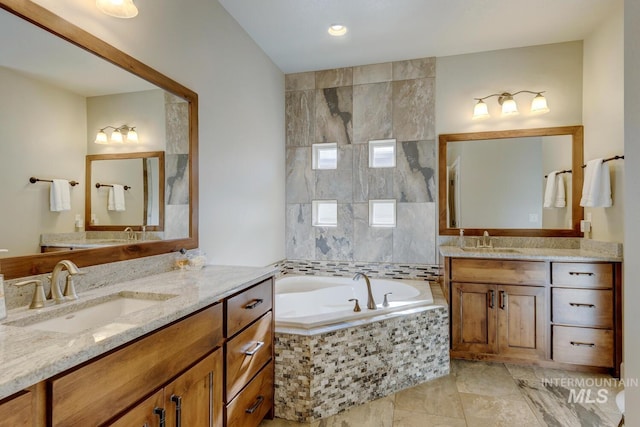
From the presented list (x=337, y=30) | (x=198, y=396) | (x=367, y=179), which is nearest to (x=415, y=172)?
(x=367, y=179)

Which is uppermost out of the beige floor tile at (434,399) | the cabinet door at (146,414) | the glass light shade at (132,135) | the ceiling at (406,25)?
the ceiling at (406,25)

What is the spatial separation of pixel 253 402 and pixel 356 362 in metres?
0.70

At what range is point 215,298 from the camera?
1.36 metres

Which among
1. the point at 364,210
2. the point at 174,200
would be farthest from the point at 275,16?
the point at 364,210

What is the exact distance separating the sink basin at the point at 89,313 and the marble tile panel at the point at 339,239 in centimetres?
230

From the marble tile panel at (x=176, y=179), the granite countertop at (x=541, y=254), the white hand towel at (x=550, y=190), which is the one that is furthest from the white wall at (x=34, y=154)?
the white hand towel at (x=550, y=190)

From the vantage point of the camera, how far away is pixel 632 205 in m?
0.65

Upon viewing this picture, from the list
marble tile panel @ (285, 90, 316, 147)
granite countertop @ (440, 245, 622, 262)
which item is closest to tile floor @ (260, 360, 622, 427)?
granite countertop @ (440, 245, 622, 262)

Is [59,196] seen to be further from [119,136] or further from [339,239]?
[339,239]

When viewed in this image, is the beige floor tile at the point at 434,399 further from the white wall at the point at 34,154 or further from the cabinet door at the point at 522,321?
the white wall at the point at 34,154

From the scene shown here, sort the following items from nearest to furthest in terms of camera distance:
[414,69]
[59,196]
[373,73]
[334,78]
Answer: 1. [59,196]
2. [414,69]
3. [373,73]
4. [334,78]

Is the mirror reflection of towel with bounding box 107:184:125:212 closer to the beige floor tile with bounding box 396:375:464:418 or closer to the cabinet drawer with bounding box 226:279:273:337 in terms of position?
the cabinet drawer with bounding box 226:279:273:337

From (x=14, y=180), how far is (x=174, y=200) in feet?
2.68

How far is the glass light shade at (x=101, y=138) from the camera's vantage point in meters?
1.47
